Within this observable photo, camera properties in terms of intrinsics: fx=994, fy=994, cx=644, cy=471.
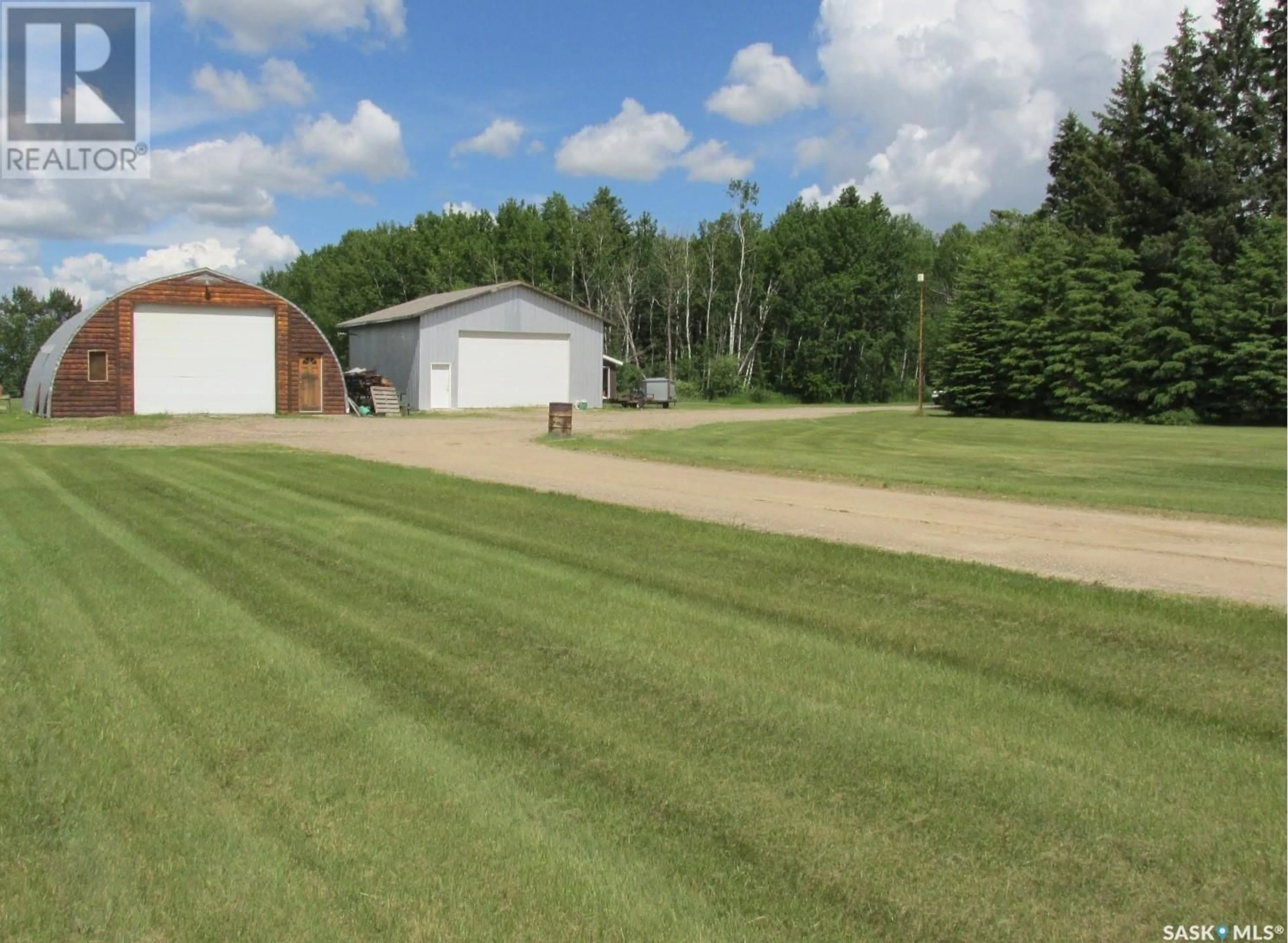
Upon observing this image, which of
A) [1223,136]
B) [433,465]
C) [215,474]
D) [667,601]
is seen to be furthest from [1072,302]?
[667,601]

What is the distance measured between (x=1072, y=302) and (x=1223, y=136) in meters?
12.1

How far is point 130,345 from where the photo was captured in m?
34.4

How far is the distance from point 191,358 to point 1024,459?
94.3ft

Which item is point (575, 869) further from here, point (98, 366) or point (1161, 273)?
point (1161, 273)

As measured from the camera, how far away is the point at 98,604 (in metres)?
7.29

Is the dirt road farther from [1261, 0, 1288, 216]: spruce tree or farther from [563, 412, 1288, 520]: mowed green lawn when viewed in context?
[1261, 0, 1288, 216]: spruce tree

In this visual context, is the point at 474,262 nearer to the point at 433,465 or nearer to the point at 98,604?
the point at 433,465

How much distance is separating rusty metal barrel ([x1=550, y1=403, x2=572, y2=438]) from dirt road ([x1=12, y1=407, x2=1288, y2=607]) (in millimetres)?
2414

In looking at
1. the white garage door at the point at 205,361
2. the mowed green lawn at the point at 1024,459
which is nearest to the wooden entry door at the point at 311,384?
the white garage door at the point at 205,361

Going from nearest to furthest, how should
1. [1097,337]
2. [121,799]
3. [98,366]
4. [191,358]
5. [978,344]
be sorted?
[121,799], [98,366], [191,358], [1097,337], [978,344]

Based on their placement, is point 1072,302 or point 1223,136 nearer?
point 1072,302

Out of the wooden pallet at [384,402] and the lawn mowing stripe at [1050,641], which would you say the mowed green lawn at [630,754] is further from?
the wooden pallet at [384,402]

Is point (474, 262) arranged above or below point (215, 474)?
above

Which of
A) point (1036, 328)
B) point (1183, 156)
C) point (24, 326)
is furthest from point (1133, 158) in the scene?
point (24, 326)
